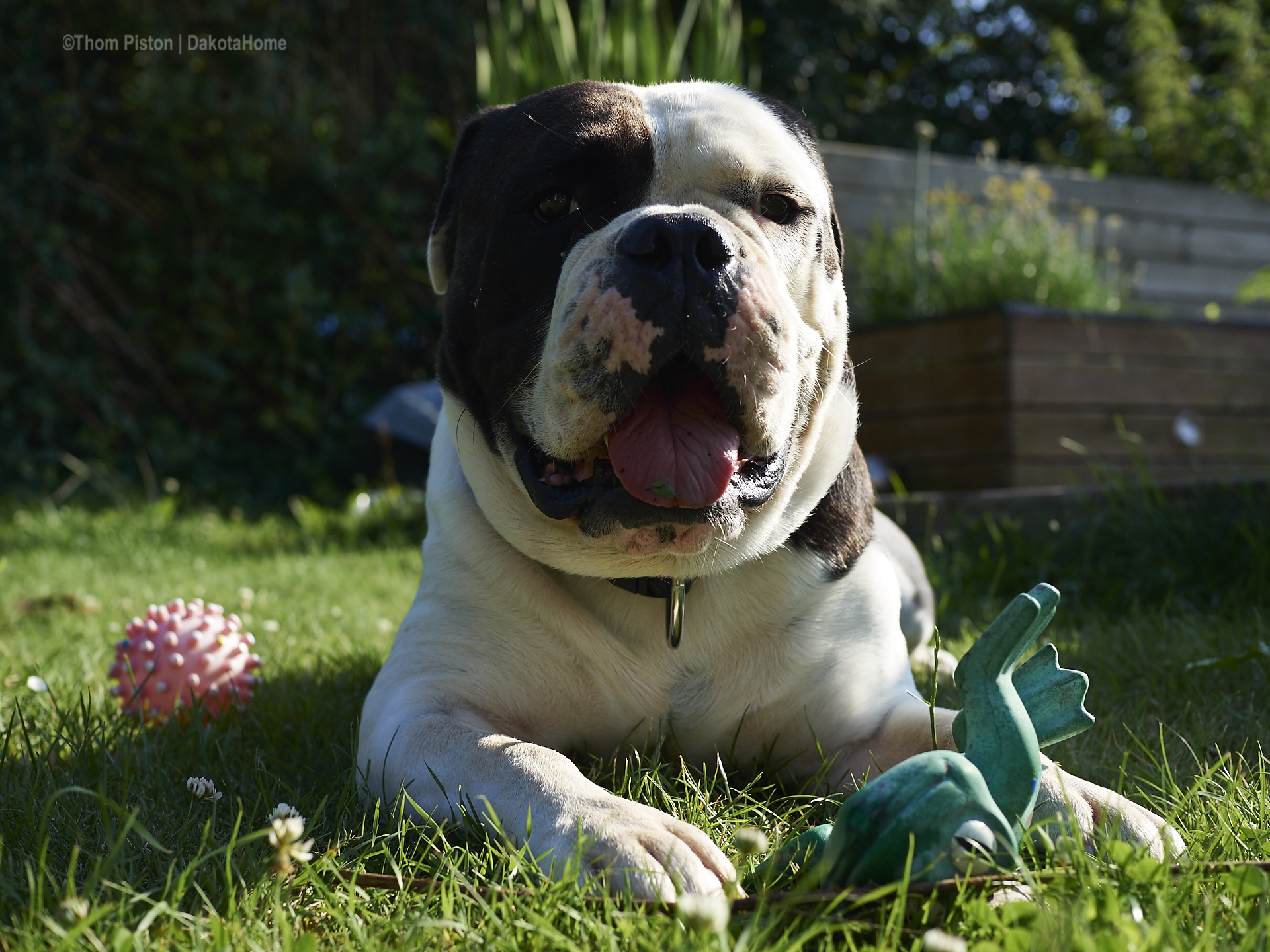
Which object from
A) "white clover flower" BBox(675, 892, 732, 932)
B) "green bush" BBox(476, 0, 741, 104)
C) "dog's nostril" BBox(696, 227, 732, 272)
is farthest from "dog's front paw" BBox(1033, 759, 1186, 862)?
"green bush" BBox(476, 0, 741, 104)

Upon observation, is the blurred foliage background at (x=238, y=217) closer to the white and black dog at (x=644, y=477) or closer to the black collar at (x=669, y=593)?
the white and black dog at (x=644, y=477)

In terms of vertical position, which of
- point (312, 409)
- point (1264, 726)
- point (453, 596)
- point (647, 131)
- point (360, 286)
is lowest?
point (312, 409)

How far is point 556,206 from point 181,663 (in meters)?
1.20

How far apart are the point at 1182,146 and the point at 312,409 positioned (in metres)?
7.03

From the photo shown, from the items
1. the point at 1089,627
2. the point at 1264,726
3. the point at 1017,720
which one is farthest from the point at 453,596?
the point at 1089,627

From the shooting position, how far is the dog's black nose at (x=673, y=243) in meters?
1.60

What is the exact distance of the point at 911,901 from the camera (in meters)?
1.12

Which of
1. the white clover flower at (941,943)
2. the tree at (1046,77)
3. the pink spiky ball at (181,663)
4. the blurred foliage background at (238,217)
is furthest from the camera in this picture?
the tree at (1046,77)

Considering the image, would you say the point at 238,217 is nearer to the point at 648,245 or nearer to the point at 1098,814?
the point at 648,245

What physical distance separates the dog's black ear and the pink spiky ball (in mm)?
879

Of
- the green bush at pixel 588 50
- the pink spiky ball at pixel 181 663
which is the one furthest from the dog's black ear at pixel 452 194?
the green bush at pixel 588 50

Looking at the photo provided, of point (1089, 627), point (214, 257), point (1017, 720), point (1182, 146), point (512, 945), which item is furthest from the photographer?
point (1182, 146)

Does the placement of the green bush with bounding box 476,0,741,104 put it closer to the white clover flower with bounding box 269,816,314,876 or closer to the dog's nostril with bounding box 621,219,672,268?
the dog's nostril with bounding box 621,219,672,268

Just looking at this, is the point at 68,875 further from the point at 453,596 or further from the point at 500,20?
the point at 500,20
